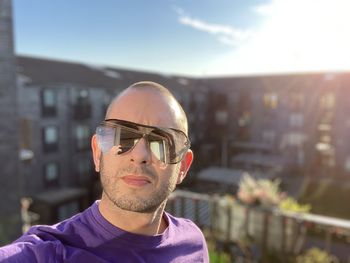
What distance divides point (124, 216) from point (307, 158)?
31142 mm

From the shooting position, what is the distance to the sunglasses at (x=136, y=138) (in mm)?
1628

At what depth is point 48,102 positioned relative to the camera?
20.2 m

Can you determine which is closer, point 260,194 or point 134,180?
point 134,180

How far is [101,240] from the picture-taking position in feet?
4.92

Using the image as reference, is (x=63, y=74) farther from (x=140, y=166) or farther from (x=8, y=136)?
(x=140, y=166)

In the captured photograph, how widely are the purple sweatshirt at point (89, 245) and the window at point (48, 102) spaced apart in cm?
1984

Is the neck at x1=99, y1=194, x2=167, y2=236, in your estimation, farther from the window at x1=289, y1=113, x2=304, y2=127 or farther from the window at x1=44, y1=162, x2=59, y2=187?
the window at x1=289, y1=113, x2=304, y2=127

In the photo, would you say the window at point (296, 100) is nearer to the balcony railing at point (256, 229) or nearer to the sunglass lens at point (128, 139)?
the balcony railing at point (256, 229)

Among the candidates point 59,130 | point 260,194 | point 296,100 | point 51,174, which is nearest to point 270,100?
point 296,100

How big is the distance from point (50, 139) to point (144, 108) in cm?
2047

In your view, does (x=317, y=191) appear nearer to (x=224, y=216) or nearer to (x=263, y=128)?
(x=263, y=128)

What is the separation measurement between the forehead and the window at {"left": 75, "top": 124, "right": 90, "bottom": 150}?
2173cm

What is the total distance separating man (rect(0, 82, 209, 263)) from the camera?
4.81 ft

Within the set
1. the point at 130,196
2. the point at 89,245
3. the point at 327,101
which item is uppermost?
the point at 327,101
